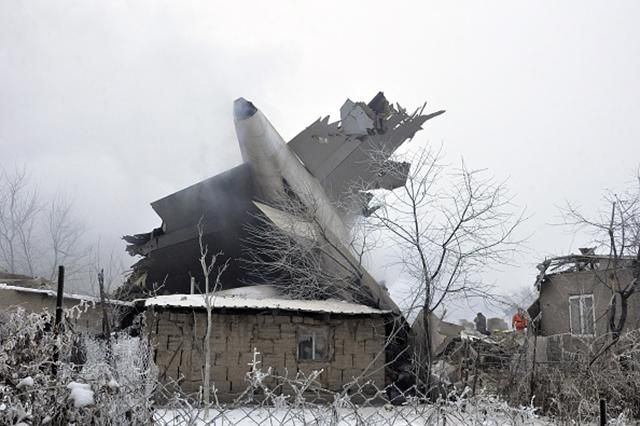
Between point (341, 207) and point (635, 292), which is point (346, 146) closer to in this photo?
point (341, 207)

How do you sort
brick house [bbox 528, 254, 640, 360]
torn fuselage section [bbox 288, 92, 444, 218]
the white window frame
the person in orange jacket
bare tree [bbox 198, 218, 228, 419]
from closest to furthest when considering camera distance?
1. bare tree [bbox 198, 218, 228, 419]
2. the white window frame
3. brick house [bbox 528, 254, 640, 360]
4. the person in orange jacket
5. torn fuselage section [bbox 288, 92, 444, 218]

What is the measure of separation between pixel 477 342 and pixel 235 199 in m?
9.92

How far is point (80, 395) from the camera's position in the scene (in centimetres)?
381

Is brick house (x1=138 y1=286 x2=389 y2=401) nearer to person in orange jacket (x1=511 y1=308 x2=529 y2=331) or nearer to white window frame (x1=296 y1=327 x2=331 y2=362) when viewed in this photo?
white window frame (x1=296 y1=327 x2=331 y2=362)

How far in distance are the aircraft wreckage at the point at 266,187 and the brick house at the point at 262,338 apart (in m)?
3.37

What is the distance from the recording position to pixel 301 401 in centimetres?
428

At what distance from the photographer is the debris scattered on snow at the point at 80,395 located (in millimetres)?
3791

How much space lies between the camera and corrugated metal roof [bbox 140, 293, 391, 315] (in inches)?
616

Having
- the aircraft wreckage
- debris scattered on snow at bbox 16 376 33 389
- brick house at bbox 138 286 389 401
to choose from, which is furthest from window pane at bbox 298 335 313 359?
debris scattered on snow at bbox 16 376 33 389

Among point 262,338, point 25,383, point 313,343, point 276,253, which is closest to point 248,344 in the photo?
point 262,338

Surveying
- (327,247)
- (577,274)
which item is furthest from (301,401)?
(577,274)

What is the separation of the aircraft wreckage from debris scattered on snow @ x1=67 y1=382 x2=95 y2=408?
15.8 m

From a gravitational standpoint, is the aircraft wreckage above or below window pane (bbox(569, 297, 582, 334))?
above

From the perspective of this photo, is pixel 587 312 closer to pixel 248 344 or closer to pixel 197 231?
pixel 248 344
